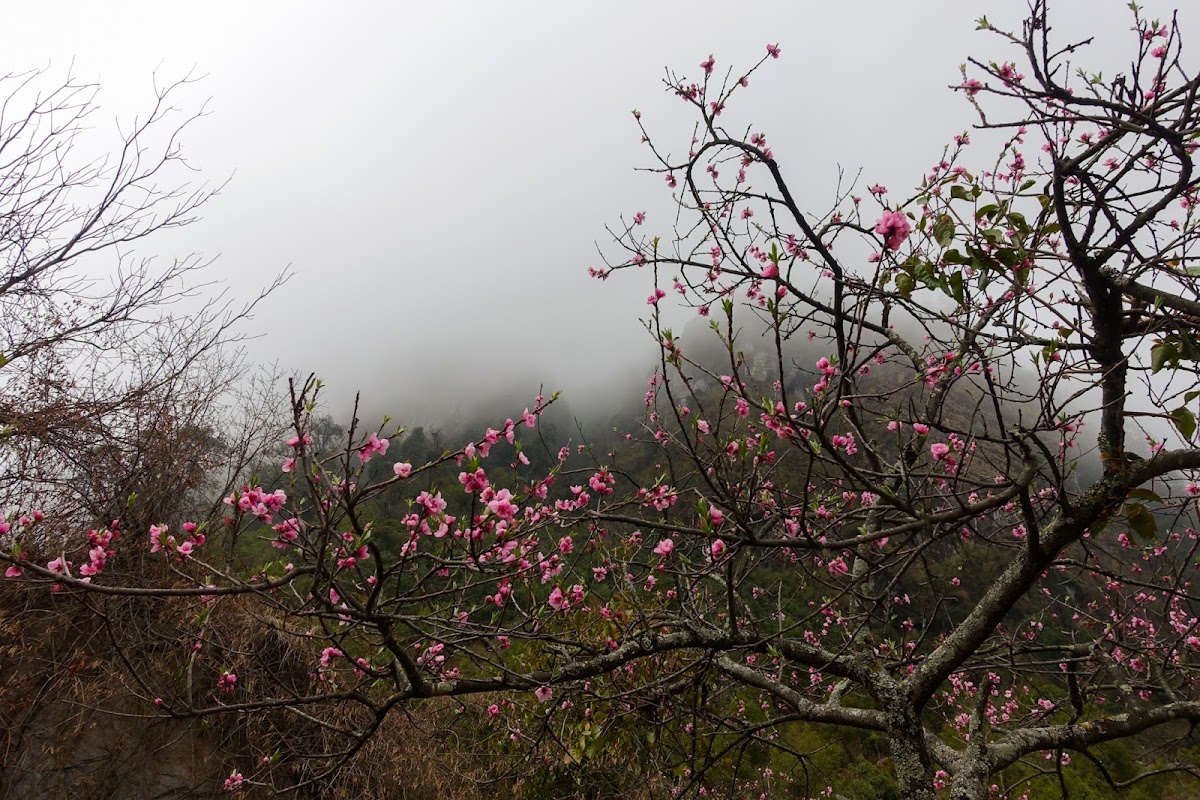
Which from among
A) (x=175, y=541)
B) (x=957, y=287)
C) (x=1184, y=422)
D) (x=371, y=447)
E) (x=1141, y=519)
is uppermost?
(x=957, y=287)

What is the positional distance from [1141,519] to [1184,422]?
0.43 meters

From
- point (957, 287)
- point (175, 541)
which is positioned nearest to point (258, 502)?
point (175, 541)

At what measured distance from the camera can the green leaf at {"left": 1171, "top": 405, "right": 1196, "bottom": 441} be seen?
2.00 metres

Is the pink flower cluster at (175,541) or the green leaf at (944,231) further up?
the green leaf at (944,231)

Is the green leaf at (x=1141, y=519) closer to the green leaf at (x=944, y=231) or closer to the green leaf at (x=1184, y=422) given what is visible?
the green leaf at (x=1184, y=422)

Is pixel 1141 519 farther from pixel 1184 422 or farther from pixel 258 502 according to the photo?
pixel 258 502

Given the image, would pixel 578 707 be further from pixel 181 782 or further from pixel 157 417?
pixel 157 417

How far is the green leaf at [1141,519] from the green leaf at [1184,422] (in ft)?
1.08

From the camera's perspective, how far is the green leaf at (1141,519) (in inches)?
83.3

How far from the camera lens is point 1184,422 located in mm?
2008

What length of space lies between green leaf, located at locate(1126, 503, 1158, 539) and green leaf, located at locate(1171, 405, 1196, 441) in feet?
1.08

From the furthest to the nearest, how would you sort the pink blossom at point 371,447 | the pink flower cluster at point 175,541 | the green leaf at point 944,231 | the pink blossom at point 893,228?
the pink blossom at point 371,447, the green leaf at point 944,231, the pink flower cluster at point 175,541, the pink blossom at point 893,228

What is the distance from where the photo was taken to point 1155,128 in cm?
206

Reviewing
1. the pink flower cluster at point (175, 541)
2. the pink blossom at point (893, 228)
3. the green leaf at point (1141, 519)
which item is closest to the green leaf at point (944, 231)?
the pink blossom at point (893, 228)
